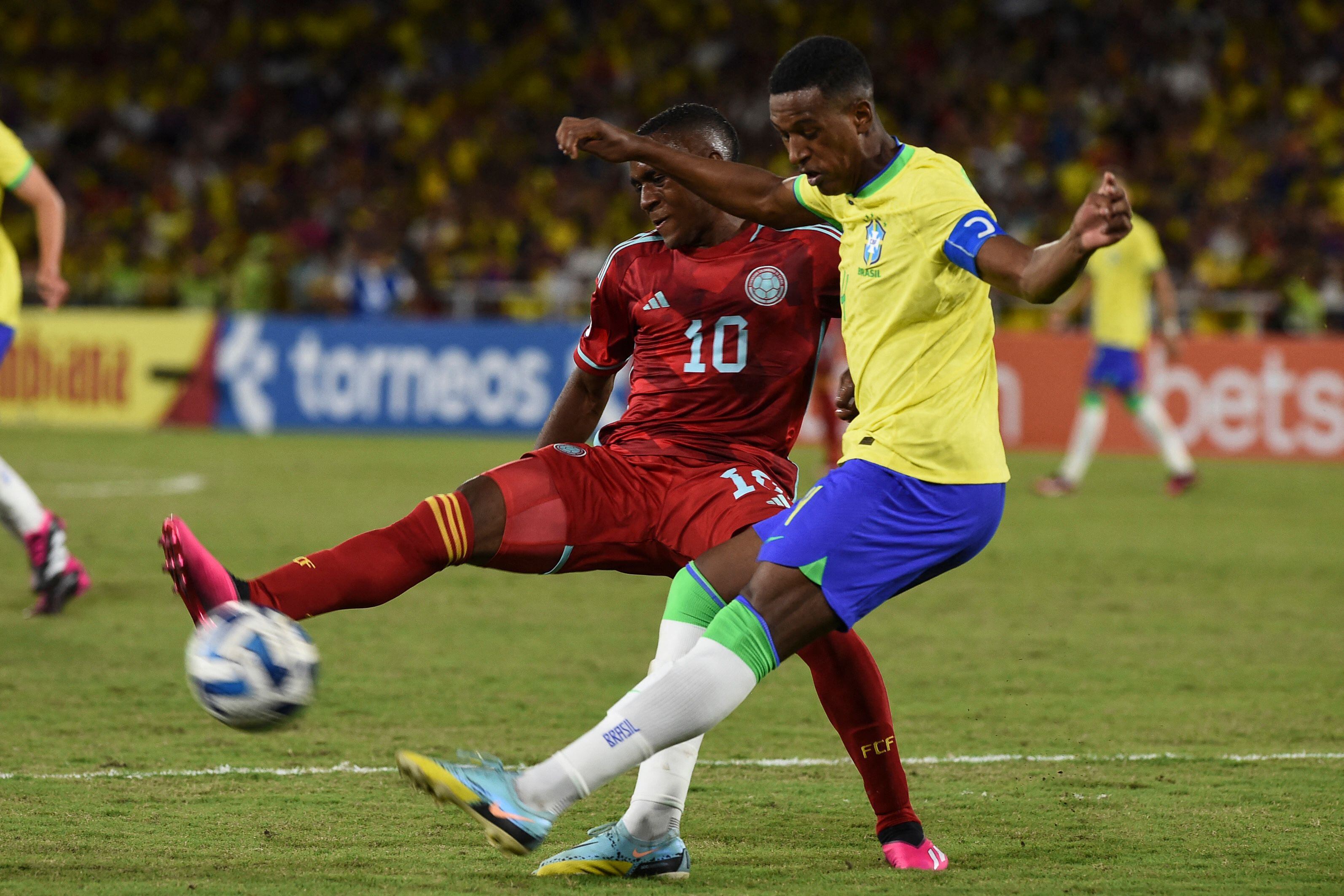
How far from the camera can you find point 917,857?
4.11 m

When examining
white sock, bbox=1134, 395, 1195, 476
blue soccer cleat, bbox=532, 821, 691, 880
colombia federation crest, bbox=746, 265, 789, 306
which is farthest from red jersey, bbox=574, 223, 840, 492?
white sock, bbox=1134, 395, 1195, 476

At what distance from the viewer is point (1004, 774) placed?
Result: 5133 millimetres

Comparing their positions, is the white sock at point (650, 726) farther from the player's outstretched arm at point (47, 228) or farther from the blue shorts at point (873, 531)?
the player's outstretched arm at point (47, 228)

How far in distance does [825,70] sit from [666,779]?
1.75 meters

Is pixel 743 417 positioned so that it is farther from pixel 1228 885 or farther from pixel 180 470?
pixel 180 470

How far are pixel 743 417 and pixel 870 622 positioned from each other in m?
3.84

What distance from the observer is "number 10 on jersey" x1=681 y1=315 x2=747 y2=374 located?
4.54 metres

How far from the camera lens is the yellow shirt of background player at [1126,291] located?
13.4 m

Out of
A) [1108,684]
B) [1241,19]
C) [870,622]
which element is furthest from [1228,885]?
[1241,19]

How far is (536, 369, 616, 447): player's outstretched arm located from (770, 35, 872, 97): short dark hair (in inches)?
Answer: 46.1

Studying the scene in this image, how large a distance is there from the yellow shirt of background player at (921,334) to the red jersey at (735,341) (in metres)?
0.60

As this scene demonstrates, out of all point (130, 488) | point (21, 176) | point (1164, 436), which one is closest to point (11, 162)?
point (21, 176)

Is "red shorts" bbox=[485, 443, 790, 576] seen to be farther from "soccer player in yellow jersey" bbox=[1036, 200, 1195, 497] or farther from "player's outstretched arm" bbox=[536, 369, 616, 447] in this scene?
"soccer player in yellow jersey" bbox=[1036, 200, 1195, 497]

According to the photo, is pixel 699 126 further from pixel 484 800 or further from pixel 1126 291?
pixel 1126 291
